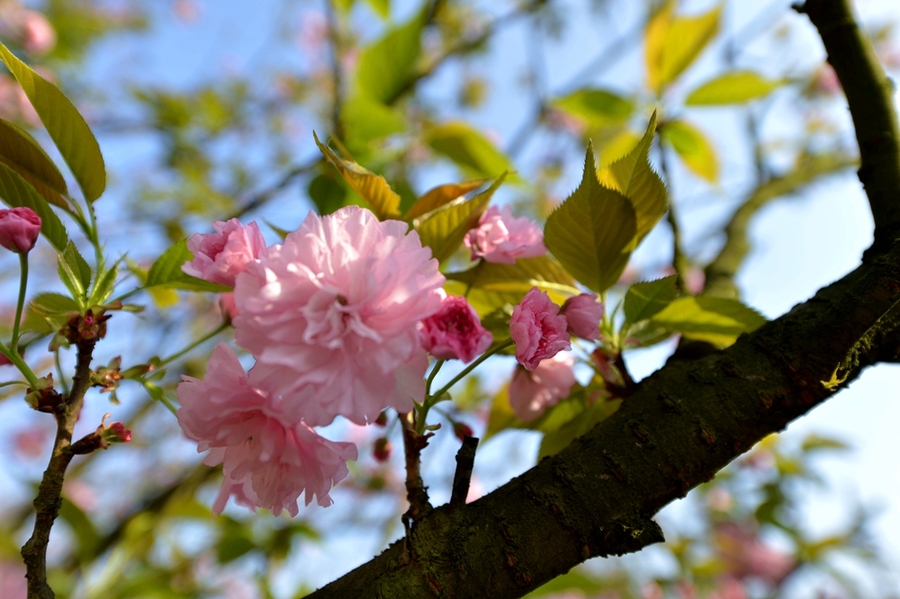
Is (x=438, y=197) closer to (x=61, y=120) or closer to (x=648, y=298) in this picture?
(x=648, y=298)

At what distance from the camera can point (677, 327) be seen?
715 mm

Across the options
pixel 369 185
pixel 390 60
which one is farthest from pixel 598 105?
pixel 369 185

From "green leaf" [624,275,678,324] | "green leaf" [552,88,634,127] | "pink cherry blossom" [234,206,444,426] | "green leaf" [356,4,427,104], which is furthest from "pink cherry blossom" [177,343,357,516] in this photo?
"green leaf" [552,88,634,127]

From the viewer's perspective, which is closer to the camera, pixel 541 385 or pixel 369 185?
pixel 369 185

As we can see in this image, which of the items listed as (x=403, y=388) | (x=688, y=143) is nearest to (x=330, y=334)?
(x=403, y=388)

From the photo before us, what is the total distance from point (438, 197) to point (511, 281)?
14 centimetres

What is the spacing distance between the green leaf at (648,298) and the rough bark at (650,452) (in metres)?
0.07

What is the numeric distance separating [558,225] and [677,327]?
0.22 meters

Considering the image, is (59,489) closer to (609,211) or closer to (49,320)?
(49,320)

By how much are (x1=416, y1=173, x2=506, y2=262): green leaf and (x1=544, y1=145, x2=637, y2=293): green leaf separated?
8 centimetres

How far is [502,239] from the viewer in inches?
25.6

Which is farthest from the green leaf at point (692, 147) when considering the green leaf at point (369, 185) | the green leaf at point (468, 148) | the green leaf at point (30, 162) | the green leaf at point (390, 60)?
the green leaf at point (30, 162)

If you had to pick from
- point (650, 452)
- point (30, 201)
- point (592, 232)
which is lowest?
point (650, 452)

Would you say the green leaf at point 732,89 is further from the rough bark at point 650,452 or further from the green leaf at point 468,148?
the rough bark at point 650,452
